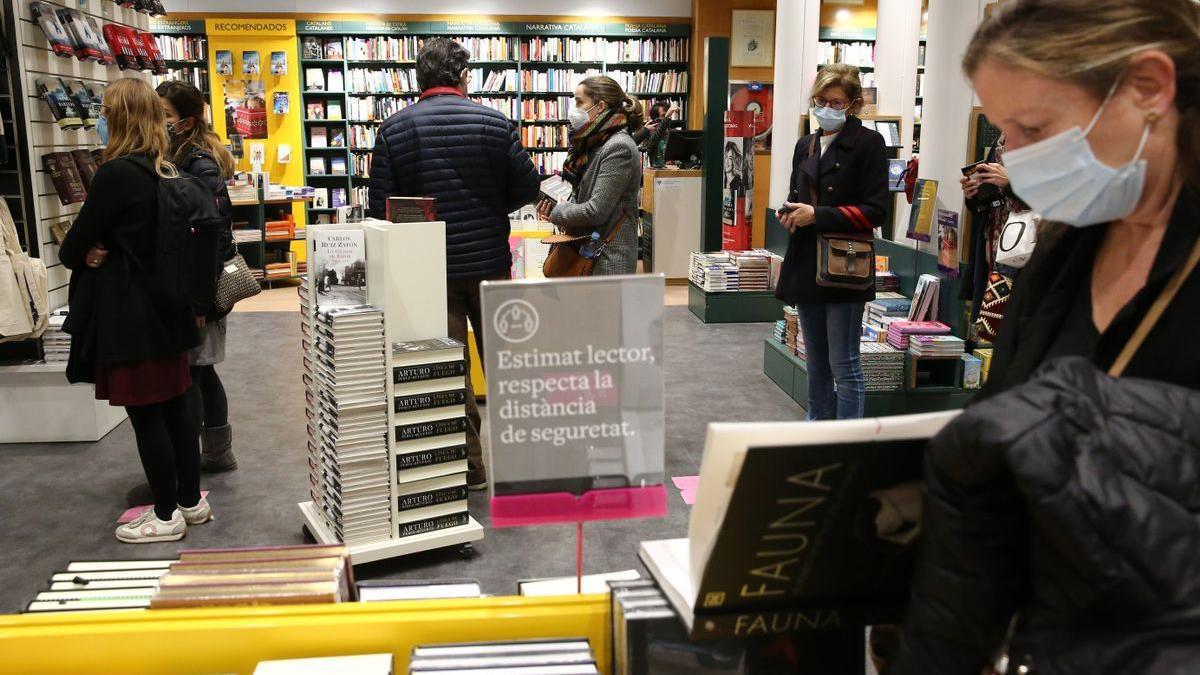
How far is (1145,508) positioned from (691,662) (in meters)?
0.55

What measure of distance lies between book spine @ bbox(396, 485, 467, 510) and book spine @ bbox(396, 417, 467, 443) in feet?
0.72

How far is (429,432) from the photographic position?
128 inches

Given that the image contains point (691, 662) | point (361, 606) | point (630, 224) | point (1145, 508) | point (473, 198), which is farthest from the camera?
point (630, 224)

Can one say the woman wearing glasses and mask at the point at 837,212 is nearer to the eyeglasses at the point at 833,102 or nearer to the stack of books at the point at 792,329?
the eyeglasses at the point at 833,102

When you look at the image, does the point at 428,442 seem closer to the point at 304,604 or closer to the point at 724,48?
the point at 304,604

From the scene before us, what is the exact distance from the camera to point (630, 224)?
14.1ft

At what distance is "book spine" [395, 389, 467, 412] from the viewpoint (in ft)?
10.5

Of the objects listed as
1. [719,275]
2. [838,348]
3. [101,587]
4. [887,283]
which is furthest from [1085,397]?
[719,275]

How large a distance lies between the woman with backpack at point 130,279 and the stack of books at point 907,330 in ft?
10.6

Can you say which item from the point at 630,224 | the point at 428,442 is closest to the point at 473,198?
the point at 630,224

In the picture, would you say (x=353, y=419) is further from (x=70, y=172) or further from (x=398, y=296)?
(x=70, y=172)

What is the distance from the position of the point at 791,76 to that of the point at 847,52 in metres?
5.09

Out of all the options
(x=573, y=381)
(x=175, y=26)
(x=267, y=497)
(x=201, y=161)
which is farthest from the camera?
(x=175, y=26)

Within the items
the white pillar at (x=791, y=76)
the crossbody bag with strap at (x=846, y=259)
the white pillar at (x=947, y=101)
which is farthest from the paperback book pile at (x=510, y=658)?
the white pillar at (x=791, y=76)
